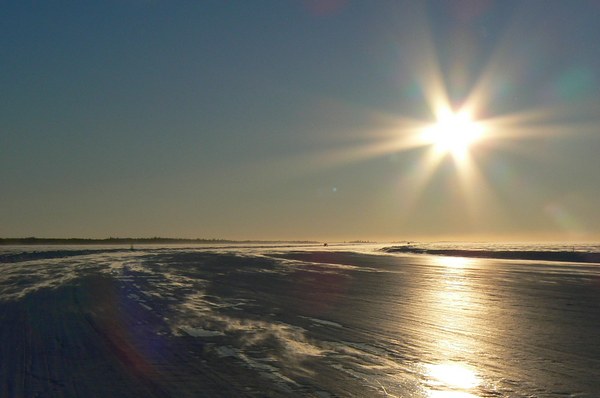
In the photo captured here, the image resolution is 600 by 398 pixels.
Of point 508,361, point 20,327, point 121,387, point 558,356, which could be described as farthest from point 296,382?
point 20,327

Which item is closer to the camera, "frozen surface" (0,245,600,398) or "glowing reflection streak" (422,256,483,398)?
"glowing reflection streak" (422,256,483,398)

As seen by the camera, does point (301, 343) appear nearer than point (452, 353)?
No

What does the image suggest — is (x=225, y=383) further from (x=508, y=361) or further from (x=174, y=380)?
(x=508, y=361)

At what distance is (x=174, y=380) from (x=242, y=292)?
47.7 ft

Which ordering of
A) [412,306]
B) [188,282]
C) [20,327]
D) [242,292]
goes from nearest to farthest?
[20,327] < [412,306] < [242,292] < [188,282]

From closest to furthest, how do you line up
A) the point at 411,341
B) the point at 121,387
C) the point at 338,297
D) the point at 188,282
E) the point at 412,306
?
the point at 121,387 → the point at 411,341 → the point at 412,306 → the point at 338,297 → the point at 188,282

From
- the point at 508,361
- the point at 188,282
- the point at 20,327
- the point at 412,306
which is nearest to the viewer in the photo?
the point at 508,361

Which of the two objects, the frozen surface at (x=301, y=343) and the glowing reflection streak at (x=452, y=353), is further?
the frozen surface at (x=301, y=343)

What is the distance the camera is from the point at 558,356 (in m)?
10.1

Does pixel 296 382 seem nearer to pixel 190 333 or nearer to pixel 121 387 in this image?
pixel 121 387

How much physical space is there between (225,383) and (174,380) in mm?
830

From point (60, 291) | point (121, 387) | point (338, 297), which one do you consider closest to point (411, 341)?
point (121, 387)

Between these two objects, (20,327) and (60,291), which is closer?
(20,327)

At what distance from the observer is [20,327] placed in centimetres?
1370
